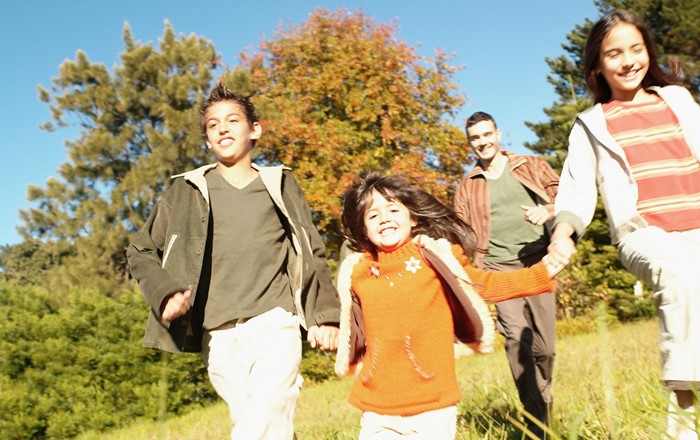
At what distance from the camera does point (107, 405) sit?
9.48 meters

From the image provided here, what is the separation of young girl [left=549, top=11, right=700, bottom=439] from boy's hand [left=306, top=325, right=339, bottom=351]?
115 cm

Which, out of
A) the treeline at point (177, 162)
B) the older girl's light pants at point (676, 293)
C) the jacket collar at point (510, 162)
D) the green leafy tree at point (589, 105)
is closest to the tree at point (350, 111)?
the treeline at point (177, 162)

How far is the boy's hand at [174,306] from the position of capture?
9.52ft

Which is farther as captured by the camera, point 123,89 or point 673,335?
point 123,89

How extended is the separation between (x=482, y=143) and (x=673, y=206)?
2329 mm

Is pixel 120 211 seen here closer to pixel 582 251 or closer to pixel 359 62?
pixel 359 62

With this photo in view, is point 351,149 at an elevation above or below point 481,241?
above

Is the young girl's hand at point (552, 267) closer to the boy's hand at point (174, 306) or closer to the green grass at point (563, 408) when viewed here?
the green grass at point (563, 408)

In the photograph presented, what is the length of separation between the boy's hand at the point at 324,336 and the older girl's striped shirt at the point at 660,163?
150 cm

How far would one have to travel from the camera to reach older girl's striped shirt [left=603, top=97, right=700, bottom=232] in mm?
2396

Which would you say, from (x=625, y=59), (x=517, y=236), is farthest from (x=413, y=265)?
(x=517, y=236)

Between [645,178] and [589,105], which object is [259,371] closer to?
[645,178]

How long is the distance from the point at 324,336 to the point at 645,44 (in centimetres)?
196

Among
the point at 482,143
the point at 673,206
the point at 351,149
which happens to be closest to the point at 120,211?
the point at 351,149
